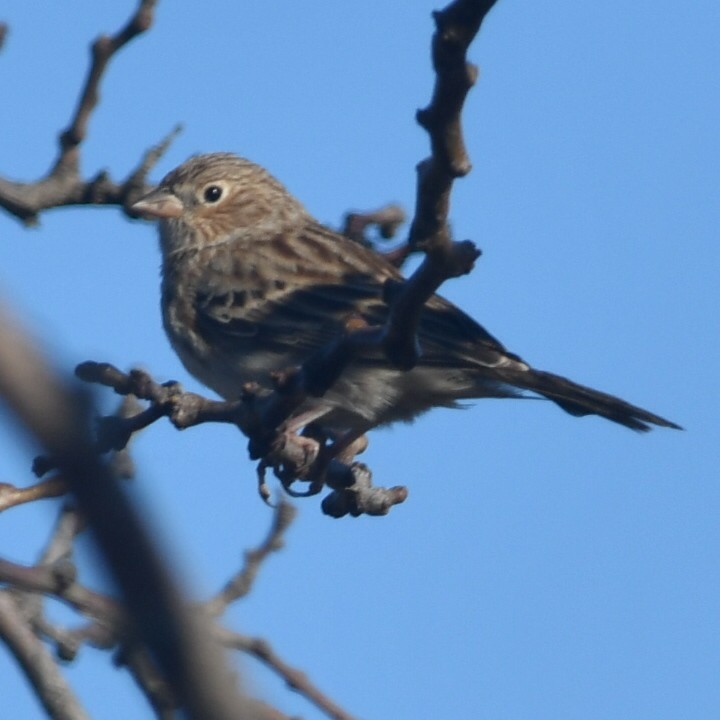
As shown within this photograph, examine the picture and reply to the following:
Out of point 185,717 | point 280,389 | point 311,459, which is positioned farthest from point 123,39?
point 185,717

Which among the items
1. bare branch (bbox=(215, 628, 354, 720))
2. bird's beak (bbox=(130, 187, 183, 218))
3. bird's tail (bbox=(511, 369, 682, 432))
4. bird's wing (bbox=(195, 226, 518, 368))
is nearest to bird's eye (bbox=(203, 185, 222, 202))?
bird's beak (bbox=(130, 187, 183, 218))

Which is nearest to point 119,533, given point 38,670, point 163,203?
point 38,670

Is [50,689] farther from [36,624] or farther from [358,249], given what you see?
[358,249]

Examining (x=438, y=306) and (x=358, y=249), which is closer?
(x=438, y=306)

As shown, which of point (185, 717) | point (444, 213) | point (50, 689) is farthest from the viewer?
point (50, 689)

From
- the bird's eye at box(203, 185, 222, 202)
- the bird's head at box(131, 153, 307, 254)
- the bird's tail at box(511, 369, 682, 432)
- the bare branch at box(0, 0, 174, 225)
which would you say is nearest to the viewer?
the bare branch at box(0, 0, 174, 225)

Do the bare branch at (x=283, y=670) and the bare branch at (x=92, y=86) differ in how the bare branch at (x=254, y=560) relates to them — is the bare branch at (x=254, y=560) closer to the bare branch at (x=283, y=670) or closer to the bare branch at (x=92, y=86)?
the bare branch at (x=283, y=670)

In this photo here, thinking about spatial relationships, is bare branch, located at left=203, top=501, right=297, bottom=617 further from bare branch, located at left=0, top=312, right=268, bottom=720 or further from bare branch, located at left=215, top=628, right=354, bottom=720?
bare branch, located at left=0, top=312, right=268, bottom=720
